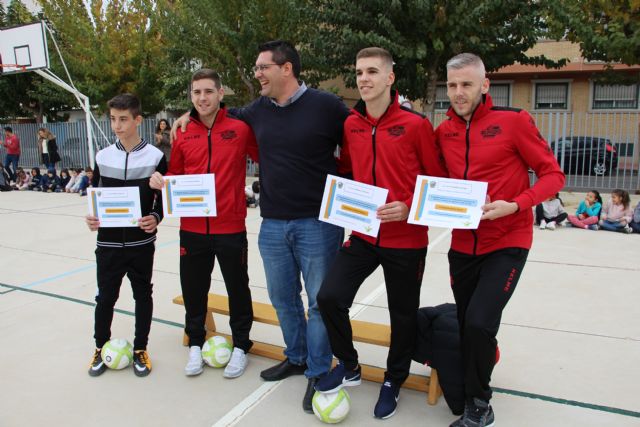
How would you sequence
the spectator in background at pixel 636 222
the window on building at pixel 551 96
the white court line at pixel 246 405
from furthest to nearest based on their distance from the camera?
1. the window on building at pixel 551 96
2. the spectator in background at pixel 636 222
3. the white court line at pixel 246 405

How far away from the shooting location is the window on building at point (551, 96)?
2569 cm

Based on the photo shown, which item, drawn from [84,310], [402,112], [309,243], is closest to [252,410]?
[309,243]

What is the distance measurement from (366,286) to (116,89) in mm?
19874

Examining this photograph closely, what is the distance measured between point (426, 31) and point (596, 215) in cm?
671

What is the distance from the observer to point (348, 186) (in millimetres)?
3154

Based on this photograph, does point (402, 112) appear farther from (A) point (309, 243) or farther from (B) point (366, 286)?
(B) point (366, 286)

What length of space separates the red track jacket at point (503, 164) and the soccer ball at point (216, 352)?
6.52ft

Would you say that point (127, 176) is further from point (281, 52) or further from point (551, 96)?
point (551, 96)

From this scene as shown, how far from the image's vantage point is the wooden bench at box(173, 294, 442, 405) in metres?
3.47

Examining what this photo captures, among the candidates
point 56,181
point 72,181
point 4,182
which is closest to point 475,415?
point 72,181

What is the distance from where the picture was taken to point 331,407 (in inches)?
124

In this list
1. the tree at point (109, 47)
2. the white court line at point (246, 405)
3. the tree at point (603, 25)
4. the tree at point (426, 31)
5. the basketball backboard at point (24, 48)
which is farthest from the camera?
the tree at point (109, 47)

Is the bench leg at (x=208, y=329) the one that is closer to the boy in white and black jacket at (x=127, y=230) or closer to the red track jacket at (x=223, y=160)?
the boy in white and black jacket at (x=127, y=230)

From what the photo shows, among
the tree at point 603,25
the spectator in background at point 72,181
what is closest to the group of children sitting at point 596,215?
the tree at point 603,25
